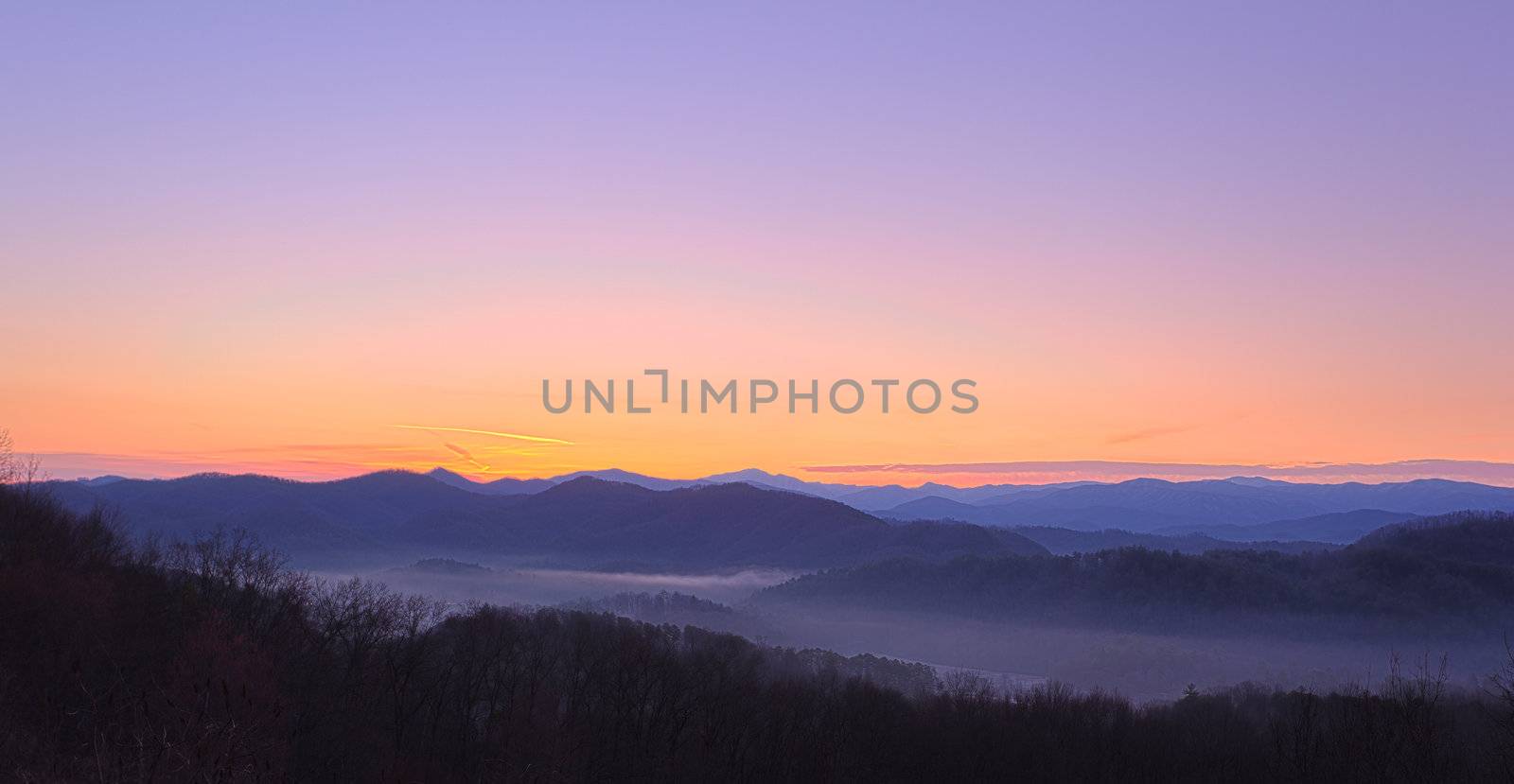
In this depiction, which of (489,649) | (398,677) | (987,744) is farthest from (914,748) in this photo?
(398,677)

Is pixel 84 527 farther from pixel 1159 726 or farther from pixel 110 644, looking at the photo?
pixel 1159 726

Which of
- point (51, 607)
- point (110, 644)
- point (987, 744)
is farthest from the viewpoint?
point (987, 744)

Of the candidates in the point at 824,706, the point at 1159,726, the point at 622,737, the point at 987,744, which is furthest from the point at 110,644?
the point at 1159,726

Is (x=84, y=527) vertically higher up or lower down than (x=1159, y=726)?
higher up

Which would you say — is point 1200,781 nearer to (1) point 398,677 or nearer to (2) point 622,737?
(2) point 622,737

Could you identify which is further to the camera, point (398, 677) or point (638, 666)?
point (638, 666)

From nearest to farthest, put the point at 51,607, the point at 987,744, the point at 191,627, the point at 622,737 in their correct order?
1. the point at 51,607
2. the point at 191,627
3. the point at 622,737
4. the point at 987,744

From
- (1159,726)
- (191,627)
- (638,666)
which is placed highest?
(191,627)
